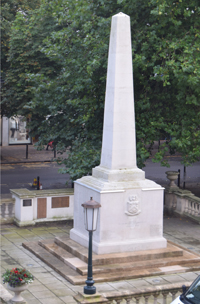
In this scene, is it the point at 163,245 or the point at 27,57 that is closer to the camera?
the point at 163,245

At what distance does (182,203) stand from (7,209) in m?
6.71

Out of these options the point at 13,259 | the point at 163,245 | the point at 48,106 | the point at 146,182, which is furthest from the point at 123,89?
the point at 48,106

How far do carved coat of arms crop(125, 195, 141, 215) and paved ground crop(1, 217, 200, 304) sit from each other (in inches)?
70.1

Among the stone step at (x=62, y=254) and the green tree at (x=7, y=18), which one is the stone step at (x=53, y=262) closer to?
the stone step at (x=62, y=254)

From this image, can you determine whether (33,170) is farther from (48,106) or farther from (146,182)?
(146,182)

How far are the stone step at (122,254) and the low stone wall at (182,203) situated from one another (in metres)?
5.13

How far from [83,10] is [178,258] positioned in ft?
30.3

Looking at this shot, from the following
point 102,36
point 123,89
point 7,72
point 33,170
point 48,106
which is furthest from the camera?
point 33,170

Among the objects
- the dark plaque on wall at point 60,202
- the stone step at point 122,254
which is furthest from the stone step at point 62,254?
the dark plaque on wall at point 60,202

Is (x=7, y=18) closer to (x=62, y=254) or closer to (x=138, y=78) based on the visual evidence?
(x=138, y=78)

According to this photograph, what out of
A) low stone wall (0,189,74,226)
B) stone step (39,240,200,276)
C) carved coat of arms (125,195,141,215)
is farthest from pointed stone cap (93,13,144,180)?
low stone wall (0,189,74,226)

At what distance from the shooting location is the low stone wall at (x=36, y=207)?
17.0m

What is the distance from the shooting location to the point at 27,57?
23.0m

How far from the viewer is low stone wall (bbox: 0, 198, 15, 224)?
17359 millimetres
